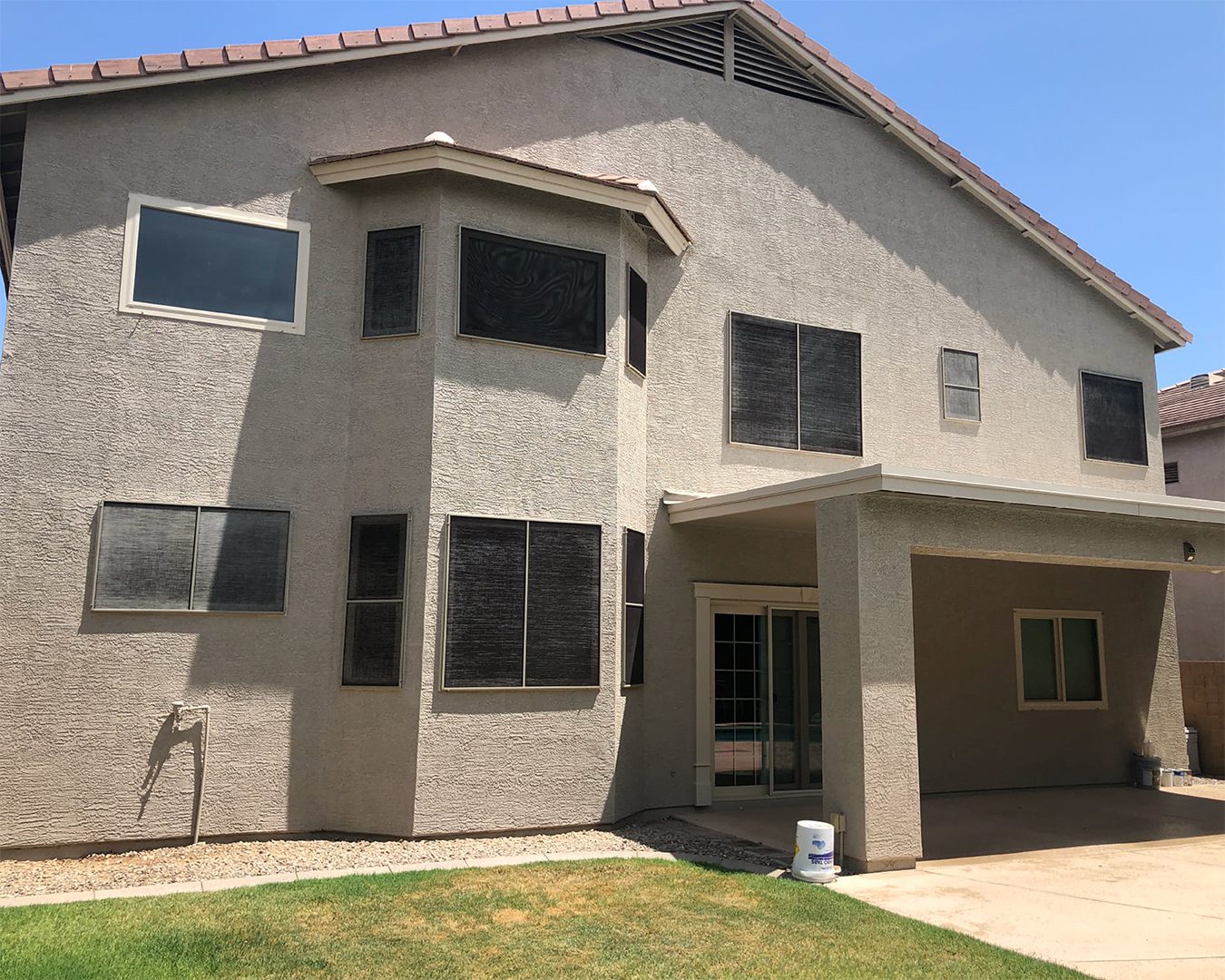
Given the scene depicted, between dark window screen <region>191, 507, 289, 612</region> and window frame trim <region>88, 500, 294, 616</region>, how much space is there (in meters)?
0.02

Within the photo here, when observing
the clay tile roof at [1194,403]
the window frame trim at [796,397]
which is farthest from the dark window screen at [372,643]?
the clay tile roof at [1194,403]

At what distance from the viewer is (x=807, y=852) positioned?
8336 millimetres

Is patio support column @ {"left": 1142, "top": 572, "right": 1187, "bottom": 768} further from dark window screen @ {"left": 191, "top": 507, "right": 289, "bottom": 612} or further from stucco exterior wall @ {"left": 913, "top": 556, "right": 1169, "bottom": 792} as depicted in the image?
dark window screen @ {"left": 191, "top": 507, "right": 289, "bottom": 612}

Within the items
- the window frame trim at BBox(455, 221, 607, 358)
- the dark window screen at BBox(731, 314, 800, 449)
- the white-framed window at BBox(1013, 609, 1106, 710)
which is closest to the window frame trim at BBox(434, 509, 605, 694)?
the window frame trim at BBox(455, 221, 607, 358)

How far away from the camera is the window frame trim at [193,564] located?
29.9ft

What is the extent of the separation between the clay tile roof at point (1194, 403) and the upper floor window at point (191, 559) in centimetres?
1633

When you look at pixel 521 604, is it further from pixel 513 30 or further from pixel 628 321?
pixel 513 30

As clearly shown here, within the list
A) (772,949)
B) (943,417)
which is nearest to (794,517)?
(943,417)

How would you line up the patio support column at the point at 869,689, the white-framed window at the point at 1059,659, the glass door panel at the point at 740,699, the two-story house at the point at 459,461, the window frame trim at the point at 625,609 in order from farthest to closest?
the white-framed window at the point at 1059,659 → the glass door panel at the point at 740,699 → the window frame trim at the point at 625,609 → the two-story house at the point at 459,461 → the patio support column at the point at 869,689

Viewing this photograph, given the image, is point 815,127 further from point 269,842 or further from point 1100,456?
point 269,842

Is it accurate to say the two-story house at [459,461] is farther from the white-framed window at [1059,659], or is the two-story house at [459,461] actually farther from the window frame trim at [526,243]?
the white-framed window at [1059,659]

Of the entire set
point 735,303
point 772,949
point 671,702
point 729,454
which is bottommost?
point 772,949

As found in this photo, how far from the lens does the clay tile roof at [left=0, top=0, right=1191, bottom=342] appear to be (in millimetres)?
9453

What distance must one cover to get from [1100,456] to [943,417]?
319 cm
